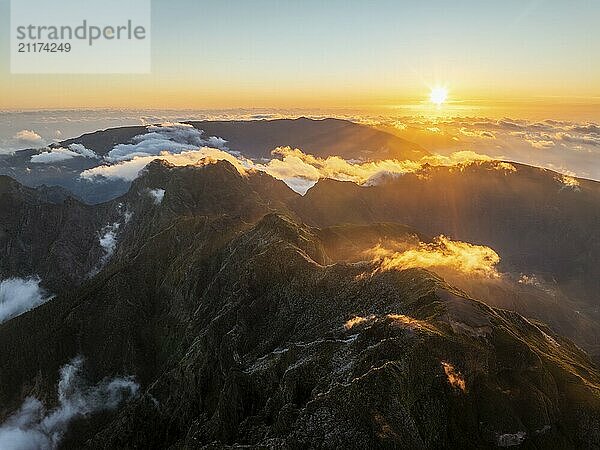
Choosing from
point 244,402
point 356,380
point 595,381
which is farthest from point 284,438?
point 595,381

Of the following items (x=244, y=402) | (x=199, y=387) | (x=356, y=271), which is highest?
(x=356, y=271)

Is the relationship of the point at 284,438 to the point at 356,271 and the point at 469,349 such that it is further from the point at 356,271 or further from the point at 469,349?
the point at 356,271

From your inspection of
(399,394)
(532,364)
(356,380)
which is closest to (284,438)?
(356,380)

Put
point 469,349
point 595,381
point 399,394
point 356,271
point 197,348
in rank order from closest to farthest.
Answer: point 399,394, point 469,349, point 595,381, point 356,271, point 197,348

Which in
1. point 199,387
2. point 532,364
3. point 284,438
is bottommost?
point 199,387

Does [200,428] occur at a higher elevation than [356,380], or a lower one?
lower

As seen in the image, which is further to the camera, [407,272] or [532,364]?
[407,272]

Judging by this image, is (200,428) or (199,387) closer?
(200,428)

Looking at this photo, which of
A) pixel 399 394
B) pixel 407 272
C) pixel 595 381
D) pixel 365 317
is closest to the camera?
pixel 399 394

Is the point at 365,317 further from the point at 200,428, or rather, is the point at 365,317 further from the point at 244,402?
the point at 200,428
